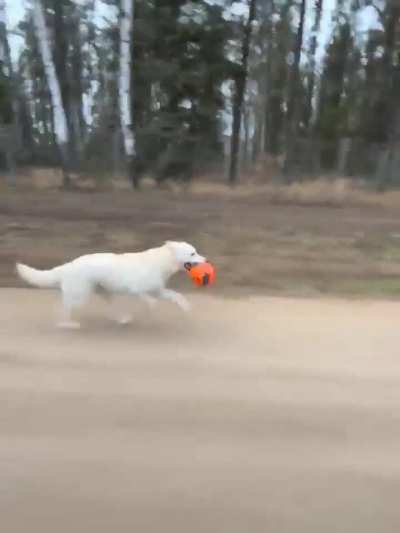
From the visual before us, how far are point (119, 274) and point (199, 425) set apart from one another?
85.1 inches

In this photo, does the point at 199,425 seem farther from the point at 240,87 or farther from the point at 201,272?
the point at 240,87

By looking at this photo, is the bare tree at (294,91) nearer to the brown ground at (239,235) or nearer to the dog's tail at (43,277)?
the brown ground at (239,235)

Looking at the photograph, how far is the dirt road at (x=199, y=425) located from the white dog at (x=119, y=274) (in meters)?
0.40

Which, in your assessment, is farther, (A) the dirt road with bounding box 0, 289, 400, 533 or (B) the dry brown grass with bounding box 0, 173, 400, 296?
(B) the dry brown grass with bounding box 0, 173, 400, 296

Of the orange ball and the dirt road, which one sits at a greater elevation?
the orange ball

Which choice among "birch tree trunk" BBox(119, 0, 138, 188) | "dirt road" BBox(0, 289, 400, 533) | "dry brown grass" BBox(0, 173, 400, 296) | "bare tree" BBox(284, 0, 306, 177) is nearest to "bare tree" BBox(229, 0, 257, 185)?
"bare tree" BBox(284, 0, 306, 177)

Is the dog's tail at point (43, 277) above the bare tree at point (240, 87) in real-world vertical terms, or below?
below

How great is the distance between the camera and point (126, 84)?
20.9 metres

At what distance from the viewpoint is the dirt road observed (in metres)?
4.09

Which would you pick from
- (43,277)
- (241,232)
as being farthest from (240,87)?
(43,277)

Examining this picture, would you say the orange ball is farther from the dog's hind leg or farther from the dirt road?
the dog's hind leg

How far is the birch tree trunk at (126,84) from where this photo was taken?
20781 mm

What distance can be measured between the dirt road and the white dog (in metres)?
0.40

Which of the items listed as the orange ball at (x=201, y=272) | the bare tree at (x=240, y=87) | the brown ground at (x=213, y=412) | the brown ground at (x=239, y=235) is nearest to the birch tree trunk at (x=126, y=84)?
the brown ground at (x=239, y=235)
